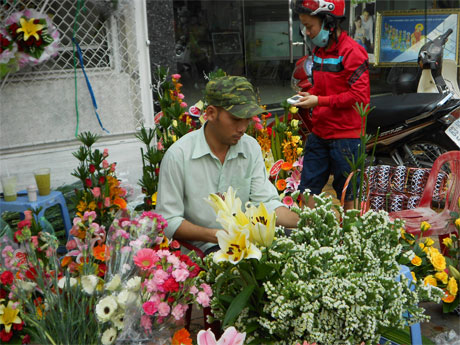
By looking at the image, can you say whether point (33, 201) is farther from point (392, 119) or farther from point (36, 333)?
point (392, 119)

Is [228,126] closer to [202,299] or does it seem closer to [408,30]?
[202,299]

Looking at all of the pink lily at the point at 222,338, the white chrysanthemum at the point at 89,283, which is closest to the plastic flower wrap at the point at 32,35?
the white chrysanthemum at the point at 89,283

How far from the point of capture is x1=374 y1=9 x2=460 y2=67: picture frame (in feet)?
25.1

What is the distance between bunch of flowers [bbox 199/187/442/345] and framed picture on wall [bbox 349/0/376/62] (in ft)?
21.7

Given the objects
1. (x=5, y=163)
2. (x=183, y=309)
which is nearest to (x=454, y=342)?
(x=183, y=309)

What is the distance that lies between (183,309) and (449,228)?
2011 millimetres

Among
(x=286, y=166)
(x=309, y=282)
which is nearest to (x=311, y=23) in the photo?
(x=286, y=166)

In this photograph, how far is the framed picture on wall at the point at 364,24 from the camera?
313 inches

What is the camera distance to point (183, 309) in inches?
61.1

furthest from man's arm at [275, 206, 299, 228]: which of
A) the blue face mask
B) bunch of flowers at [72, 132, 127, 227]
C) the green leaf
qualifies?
the blue face mask

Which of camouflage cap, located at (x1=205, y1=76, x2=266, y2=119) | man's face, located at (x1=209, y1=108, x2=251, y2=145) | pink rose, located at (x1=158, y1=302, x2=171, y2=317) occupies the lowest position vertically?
pink rose, located at (x1=158, y1=302, x2=171, y2=317)

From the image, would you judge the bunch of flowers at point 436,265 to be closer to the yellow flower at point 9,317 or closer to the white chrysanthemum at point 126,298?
the white chrysanthemum at point 126,298

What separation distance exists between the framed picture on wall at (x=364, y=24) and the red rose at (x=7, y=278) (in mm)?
7090

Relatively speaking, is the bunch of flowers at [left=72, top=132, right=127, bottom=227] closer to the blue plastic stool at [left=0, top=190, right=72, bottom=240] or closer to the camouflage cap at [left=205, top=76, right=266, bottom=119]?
the blue plastic stool at [left=0, top=190, right=72, bottom=240]
